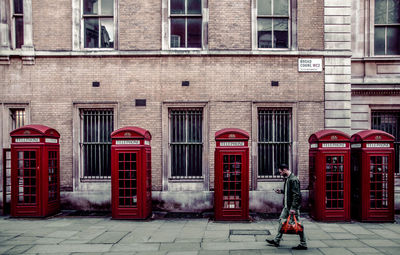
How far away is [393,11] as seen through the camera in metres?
11.5

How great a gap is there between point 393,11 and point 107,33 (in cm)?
1033

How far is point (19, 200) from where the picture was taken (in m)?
9.40

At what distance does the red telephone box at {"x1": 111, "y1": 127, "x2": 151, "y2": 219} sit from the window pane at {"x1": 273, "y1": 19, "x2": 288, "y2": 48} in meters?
5.64

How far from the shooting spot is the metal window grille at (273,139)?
35.5ft

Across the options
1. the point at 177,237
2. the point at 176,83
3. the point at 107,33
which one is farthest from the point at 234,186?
the point at 107,33

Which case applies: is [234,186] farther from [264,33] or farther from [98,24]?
[98,24]

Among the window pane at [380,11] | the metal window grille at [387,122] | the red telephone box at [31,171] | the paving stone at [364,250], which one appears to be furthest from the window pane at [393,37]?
the red telephone box at [31,171]

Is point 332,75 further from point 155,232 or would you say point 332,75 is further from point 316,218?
point 155,232

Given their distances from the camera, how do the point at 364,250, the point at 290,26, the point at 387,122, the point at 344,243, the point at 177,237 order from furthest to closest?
the point at 387,122
the point at 290,26
the point at 177,237
the point at 344,243
the point at 364,250

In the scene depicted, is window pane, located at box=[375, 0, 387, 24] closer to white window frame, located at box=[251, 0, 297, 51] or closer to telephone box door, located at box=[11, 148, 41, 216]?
white window frame, located at box=[251, 0, 297, 51]

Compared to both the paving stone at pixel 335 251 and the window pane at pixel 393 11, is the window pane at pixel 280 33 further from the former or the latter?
the paving stone at pixel 335 251

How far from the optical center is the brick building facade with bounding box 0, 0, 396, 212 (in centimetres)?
1062

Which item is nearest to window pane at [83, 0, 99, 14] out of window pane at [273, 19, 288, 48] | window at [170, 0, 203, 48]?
window at [170, 0, 203, 48]

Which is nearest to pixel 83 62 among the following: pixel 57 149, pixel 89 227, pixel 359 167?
pixel 57 149
